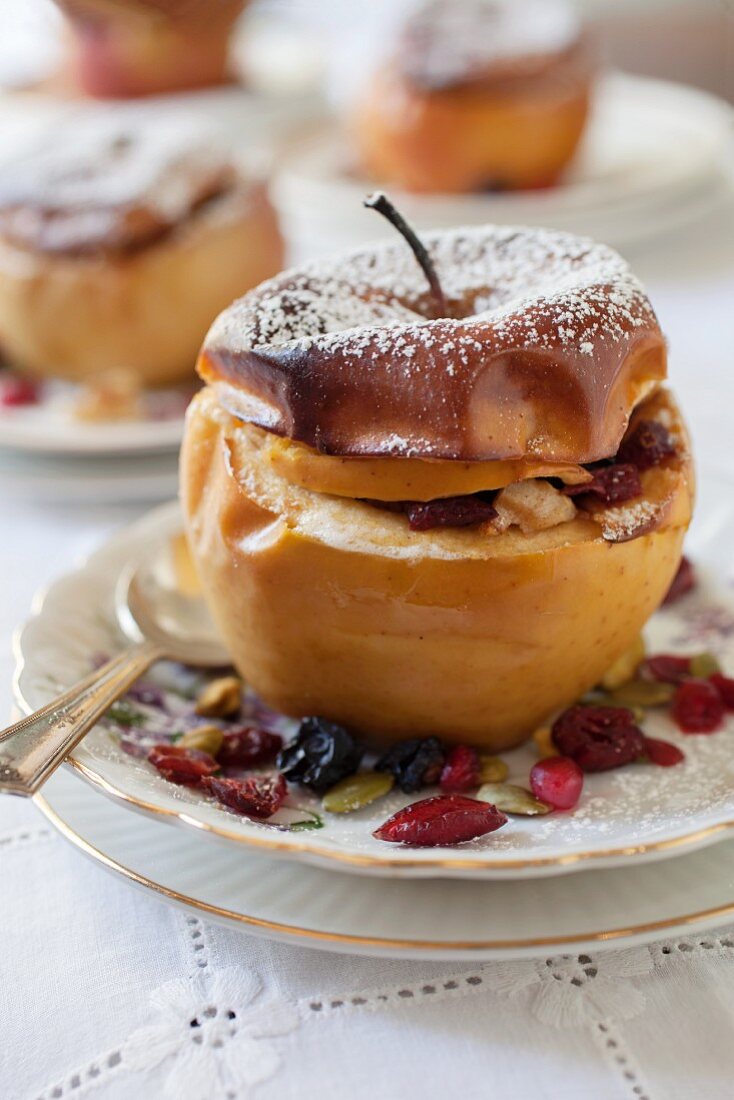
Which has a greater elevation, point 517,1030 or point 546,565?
point 546,565

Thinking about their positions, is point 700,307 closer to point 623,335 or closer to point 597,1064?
point 623,335

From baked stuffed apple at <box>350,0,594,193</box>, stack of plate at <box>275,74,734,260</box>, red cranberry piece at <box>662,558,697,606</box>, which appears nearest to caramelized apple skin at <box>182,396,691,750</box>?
red cranberry piece at <box>662,558,697,606</box>

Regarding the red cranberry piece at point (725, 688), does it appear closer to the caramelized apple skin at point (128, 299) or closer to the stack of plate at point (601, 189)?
the caramelized apple skin at point (128, 299)

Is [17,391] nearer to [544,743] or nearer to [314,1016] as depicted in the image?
[544,743]

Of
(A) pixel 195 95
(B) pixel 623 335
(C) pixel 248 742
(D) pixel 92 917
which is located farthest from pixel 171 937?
(A) pixel 195 95

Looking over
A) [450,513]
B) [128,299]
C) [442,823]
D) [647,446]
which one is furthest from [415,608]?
[128,299]

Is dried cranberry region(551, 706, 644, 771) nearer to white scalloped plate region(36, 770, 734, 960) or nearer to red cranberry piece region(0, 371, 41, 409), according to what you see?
white scalloped plate region(36, 770, 734, 960)
